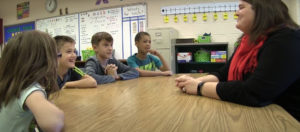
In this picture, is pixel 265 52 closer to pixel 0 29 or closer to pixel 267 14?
pixel 267 14

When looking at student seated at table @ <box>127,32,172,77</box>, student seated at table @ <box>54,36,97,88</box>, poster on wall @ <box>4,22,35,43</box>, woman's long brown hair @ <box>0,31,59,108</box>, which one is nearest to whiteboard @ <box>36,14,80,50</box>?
poster on wall @ <box>4,22,35,43</box>

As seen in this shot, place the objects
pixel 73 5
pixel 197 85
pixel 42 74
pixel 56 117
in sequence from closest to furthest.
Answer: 1. pixel 56 117
2. pixel 42 74
3. pixel 197 85
4. pixel 73 5

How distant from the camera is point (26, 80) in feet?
2.20

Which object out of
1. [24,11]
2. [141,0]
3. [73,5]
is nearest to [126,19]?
[141,0]

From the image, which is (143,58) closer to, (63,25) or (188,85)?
(188,85)

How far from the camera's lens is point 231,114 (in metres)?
0.66

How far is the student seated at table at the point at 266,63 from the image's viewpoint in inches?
29.3

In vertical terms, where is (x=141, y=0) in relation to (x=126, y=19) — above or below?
above

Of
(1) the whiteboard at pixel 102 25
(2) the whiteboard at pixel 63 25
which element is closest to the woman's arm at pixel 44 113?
(1) the whiteboard at pixel 102 25

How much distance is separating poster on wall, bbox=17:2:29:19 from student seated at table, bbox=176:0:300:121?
6.08 m

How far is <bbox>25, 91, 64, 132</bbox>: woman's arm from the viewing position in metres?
0.57

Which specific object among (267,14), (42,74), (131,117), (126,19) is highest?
(126,19)

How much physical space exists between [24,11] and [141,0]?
347cm

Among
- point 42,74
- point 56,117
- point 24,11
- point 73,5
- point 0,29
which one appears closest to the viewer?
point 56,117
